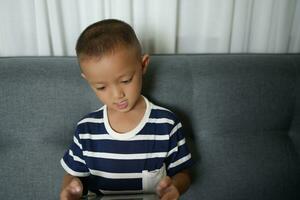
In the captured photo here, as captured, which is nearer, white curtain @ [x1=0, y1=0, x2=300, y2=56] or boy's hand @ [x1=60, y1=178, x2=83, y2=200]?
boy's hand @ [x1=60, y1=178, x2=83, y2=200]

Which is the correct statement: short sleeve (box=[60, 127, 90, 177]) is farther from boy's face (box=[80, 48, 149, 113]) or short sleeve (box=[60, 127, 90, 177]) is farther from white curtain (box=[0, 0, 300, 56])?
white curtain (box=[0, 0, 300, 56])

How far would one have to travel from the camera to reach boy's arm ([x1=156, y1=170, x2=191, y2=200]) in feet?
2.57

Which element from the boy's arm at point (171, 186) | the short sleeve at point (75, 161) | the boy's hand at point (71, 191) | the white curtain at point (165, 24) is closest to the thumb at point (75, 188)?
the boy's hand at point (71, 191)

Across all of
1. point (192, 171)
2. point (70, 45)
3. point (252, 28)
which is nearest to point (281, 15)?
point (252, 28)

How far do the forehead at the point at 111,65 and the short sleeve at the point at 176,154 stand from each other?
257 millimetres

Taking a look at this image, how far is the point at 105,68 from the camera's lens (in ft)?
2.40

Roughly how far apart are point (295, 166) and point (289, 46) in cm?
52

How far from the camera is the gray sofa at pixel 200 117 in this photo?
934 millimetres

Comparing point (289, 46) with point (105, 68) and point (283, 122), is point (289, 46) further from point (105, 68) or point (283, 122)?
point (105, 68)

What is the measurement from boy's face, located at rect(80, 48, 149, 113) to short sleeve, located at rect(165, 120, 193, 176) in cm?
18

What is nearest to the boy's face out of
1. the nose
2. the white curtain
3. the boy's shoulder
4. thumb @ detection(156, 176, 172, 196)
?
the nose

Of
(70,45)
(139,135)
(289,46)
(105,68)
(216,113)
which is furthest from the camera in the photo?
(289,46)

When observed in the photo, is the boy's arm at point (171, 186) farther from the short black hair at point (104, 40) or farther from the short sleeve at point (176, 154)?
the short black hair at point (104, 40)

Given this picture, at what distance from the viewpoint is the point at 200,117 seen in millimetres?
986
